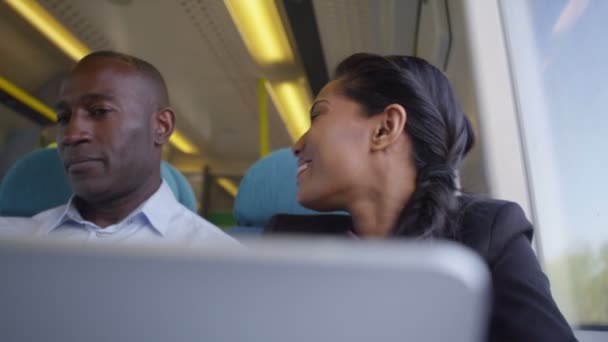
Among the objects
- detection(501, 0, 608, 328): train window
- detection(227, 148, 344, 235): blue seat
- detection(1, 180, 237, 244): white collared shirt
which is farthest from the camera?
detection(227, 148, 344, 235): blue seat

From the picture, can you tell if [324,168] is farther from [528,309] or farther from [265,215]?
[265,215]

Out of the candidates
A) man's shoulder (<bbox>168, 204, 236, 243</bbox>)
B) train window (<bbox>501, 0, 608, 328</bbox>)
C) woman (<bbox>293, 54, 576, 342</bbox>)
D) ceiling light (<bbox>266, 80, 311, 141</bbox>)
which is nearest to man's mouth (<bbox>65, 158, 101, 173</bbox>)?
man's shoulder (<bbox>168, 204, 236, 243</bbox>)

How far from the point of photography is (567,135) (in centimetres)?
124

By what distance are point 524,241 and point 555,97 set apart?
0.63 metres

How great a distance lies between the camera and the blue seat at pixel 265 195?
1.46 metres

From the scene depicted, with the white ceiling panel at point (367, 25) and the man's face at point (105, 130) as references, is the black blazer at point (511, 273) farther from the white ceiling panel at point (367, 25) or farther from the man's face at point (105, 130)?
the white ceiling panel at point (367, 25)

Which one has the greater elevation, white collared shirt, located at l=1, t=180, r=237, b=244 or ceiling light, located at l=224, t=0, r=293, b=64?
ceiling light, located at l=224, t=0, r=293, b=64

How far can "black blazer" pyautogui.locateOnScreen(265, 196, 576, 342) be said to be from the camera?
683 millimetres

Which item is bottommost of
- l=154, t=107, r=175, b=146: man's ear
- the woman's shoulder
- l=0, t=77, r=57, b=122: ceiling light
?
the woman's shoulder

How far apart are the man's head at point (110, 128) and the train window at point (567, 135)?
0.93m

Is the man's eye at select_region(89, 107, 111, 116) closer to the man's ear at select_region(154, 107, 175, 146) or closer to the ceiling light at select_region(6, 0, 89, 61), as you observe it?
the man's ear at select_region(154, 107, 175, 146)

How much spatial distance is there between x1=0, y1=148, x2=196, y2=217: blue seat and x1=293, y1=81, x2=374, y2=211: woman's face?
3.04 ft

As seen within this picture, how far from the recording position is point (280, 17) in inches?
96.0

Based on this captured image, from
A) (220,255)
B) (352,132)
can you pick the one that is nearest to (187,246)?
(220,255)
